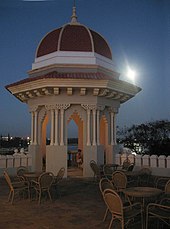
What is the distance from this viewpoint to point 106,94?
12.8 metres

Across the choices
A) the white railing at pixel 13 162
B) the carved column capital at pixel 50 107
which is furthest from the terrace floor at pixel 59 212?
the carved column capital at pixel 50 107

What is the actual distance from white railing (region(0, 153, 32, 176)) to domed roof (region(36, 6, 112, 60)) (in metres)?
5.28

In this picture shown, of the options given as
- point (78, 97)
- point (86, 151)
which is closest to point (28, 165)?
point (86, 151)

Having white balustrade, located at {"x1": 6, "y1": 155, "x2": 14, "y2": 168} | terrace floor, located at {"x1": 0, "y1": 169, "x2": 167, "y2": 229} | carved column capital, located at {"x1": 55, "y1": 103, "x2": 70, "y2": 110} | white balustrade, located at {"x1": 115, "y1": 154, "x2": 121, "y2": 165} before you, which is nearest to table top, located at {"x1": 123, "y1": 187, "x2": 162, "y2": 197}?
terrace floor, located at {"x1": 0, "y1": 169, "x2": 167, "y2": 229}

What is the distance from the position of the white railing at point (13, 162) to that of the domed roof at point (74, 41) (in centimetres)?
528

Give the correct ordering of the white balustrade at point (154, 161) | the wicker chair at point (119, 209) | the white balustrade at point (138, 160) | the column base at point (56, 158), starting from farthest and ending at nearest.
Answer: the white balustrade at point (138, 160) → the white balustrade at point (154, 161) → the column base at point (56, 158) → the wicker chair at point (119, 209)

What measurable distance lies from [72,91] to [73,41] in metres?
2.94

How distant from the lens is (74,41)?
13719mm

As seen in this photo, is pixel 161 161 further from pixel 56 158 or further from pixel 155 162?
pixel 56 158

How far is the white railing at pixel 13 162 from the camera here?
43.0ft

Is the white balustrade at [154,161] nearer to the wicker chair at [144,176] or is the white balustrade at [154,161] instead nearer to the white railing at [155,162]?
the white railing at [155,162]

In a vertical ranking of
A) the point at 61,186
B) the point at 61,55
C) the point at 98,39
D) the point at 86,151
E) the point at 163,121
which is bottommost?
the point at 61,186

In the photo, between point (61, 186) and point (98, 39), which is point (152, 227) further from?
point (98, 39)

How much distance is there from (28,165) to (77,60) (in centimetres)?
576
